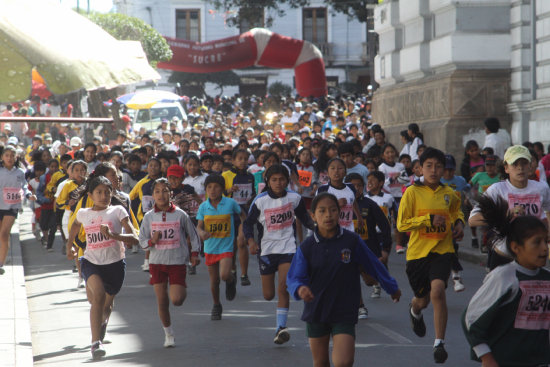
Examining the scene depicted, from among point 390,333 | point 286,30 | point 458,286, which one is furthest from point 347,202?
point 286,30

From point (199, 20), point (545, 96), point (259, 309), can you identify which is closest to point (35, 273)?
point (259, 309)

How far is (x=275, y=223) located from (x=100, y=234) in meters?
1.82

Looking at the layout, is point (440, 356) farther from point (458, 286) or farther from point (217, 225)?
point (458, 286)

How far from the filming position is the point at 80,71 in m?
5.07

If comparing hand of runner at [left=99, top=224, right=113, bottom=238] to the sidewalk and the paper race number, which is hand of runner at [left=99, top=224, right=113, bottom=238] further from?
the sidewalk

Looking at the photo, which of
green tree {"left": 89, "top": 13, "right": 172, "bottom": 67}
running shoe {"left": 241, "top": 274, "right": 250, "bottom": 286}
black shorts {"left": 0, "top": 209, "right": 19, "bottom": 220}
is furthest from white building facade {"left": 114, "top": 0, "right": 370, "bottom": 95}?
running shoe {"left": 241, "top": 274, "right": 250, "bottom": 286}

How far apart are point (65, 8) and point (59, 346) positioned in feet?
12.3

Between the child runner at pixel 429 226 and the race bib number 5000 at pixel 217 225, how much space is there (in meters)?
2.60

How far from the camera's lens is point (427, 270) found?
25.3 feet

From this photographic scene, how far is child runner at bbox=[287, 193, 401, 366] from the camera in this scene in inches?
235

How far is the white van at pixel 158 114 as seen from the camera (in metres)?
35.3

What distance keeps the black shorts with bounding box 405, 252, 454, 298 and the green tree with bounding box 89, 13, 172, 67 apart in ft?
85.3

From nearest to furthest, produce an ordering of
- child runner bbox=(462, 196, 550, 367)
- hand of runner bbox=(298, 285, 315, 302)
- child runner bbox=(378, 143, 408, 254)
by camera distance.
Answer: child runner bbox=(462, 196, 550, 367) → hand of runner bbox=(298, 285, 315, 302) → child runner bbox=(378, 143, 408, 254)

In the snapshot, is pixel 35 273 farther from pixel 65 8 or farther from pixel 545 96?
pixel 545 96
